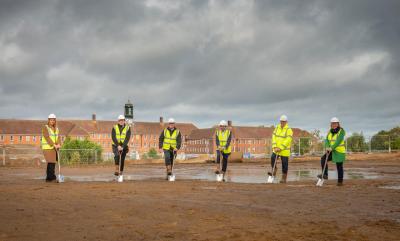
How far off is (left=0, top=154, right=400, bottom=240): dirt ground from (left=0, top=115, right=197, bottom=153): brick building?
9410 centimetres

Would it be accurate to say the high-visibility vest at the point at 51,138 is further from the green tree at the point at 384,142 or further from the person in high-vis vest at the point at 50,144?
the green tree at the point at 384,142

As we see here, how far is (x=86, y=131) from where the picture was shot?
13000cm

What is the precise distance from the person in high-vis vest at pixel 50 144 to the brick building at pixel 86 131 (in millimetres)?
89532

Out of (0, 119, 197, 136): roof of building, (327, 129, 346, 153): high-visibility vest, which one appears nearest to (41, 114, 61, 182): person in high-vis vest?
(327, 129, 346, 153): high-visibility vest

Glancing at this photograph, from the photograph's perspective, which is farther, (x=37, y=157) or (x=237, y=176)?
(x=37, y=157)

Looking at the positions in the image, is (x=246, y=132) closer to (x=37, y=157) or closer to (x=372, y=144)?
(x=372, y=144)

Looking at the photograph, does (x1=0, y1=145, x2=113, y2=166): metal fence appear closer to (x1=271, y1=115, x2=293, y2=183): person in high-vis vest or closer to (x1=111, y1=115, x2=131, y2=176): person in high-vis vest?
(x1=111, y1=115, x2=131, y2=176): person in high-vis vest

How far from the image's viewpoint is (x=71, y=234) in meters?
6.68

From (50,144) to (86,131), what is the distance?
384 feet

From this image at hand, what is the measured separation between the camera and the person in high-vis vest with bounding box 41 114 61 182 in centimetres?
1552

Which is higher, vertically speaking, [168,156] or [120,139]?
[120,139]

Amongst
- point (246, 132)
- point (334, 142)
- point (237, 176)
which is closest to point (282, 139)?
point (334, 142)

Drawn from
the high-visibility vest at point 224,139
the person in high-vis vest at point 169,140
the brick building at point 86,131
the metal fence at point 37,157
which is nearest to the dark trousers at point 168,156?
the person in high-vis vest at point 169,140

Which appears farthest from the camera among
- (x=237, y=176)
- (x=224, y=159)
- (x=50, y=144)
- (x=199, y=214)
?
(x=237, y=176)
